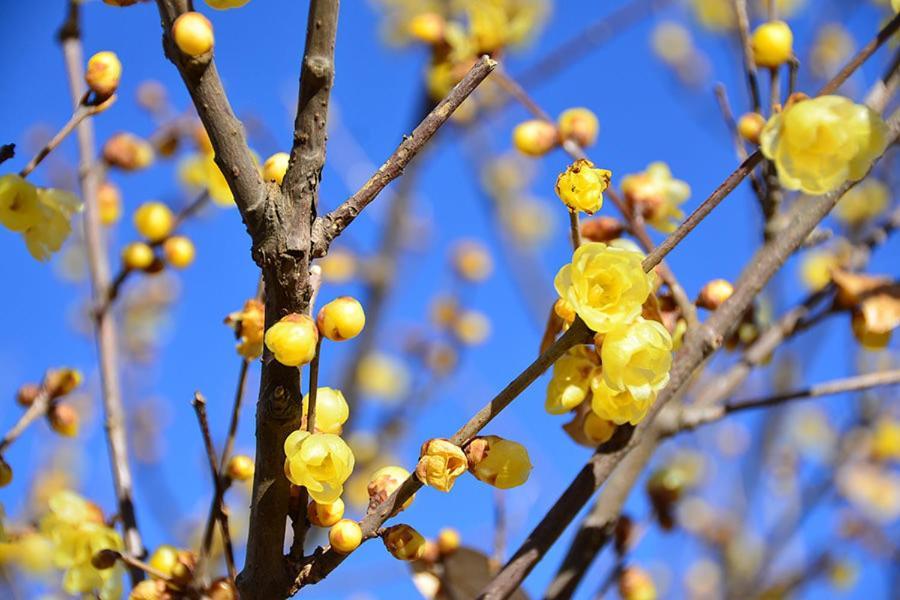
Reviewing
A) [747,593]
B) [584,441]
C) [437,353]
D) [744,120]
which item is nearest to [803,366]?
[747,593]

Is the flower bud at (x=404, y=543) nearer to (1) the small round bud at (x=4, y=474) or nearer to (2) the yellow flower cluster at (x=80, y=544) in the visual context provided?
(2) the yellow flower cluster at (x=80, y=544)

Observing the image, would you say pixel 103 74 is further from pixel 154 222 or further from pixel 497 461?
pixel 497 461

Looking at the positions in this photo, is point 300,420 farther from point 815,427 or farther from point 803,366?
point 815,427

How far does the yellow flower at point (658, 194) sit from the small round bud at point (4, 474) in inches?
35.4

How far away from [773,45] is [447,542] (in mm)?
868

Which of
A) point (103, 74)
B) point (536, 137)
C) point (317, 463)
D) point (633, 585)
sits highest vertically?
point (103, 74)

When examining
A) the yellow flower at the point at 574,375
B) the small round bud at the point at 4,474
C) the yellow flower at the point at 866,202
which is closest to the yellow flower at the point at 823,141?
the yellow flower at the point at 574,375

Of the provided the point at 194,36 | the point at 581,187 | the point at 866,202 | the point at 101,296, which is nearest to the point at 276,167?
the point at 194,36

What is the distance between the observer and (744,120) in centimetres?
132

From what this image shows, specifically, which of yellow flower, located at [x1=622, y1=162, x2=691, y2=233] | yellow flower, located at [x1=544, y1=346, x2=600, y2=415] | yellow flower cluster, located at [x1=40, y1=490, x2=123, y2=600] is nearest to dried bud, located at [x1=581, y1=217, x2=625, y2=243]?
yellow flower, located at [x1=622, y1=162, x2=691, y2=233]

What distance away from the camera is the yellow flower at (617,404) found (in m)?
0.87

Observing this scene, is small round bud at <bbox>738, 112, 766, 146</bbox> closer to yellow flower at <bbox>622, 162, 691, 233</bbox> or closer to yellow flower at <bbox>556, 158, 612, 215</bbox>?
yellow flower at <bbox>622, 162, 691, 233</bbox>

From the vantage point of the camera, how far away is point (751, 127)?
1296 mm

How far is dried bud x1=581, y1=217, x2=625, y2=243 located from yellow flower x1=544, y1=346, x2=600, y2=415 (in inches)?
9.9
